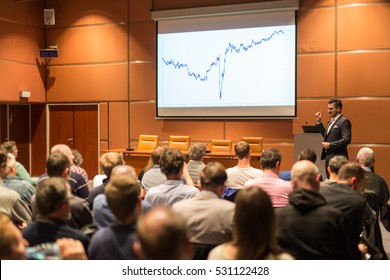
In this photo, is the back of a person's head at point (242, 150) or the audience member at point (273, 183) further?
the back of a person's head at point (242, 150)

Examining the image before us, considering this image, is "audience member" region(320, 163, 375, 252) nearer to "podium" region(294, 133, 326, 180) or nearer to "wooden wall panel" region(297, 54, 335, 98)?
"podium" region(294, 133, 326, 180)

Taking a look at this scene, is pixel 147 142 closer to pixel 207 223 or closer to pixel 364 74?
pixel 364 74

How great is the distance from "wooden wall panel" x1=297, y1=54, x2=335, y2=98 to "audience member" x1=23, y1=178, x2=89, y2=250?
6996 millimetres

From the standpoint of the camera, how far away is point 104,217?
9.31 feet

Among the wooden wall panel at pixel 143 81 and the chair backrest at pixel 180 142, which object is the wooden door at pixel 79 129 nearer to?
the wooden wall panel at pixel 143 81

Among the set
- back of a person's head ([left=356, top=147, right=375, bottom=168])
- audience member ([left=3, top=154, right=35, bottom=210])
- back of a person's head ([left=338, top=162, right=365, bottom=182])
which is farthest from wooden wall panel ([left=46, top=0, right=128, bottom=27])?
back of a person's head ([left=338, top=162, right=365, bottom=182])

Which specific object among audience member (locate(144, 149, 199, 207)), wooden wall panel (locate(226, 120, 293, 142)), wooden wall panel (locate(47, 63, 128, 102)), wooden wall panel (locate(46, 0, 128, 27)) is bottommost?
audience member (locate(144, 149, 199, 207))

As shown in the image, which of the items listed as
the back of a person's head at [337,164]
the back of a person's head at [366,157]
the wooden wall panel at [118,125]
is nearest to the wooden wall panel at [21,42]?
the wooden wall panel at [118,125]

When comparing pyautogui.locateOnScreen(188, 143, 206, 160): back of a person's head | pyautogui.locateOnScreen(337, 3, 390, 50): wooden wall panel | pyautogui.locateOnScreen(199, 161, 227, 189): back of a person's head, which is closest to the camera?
pyautogui.locateOnScreen(199, 161, 227, 189): back of a person's head

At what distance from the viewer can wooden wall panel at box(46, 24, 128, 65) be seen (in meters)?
10.3

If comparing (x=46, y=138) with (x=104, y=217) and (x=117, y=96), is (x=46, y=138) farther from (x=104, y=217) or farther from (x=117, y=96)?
(x=104, y=217)

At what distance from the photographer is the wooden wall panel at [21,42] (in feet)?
32.6

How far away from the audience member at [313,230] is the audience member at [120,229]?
731mm
